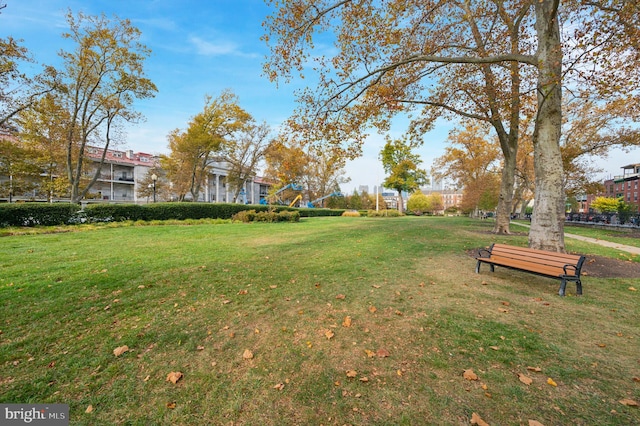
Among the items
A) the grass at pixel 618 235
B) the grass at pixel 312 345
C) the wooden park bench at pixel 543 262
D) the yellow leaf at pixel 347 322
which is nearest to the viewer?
the grass at pixel 312 345

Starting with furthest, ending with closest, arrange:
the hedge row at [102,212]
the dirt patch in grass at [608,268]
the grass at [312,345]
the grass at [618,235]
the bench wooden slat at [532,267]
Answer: the hedge row at [102,212] < the grass at [618,235] < the dirt patch in grass at [608,268] < the bench wooden slat at [532,267] < the grass at [312,345]

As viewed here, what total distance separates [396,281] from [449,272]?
1.53 m

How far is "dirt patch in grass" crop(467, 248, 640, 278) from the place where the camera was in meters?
5.98

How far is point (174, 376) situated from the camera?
250 centimetres

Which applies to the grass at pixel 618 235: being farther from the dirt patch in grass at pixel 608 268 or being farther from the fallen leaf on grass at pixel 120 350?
the fallen leaf on grass at pixel 120 350

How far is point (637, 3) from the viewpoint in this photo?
17.2 feet

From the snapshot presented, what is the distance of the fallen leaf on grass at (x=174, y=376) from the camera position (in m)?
2.45

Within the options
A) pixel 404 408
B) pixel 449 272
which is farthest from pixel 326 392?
pixel 449 272

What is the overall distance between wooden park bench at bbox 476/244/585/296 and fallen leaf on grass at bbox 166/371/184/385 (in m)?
5.77

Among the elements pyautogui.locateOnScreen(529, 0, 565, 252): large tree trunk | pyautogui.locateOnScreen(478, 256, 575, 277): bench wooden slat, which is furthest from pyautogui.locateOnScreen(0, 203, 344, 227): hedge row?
pyautogui.locateOnScreen(529, 0, 565, 252): large tree trunk

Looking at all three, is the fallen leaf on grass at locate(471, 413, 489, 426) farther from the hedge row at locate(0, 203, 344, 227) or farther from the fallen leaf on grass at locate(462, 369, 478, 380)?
the hedge row at locate(0, 203, 344, 227)

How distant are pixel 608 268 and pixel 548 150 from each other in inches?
124

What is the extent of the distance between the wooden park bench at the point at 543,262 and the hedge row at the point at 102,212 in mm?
17783

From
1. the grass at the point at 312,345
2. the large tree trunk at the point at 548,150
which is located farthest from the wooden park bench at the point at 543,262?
the large tree trunk at the point at 548,150
